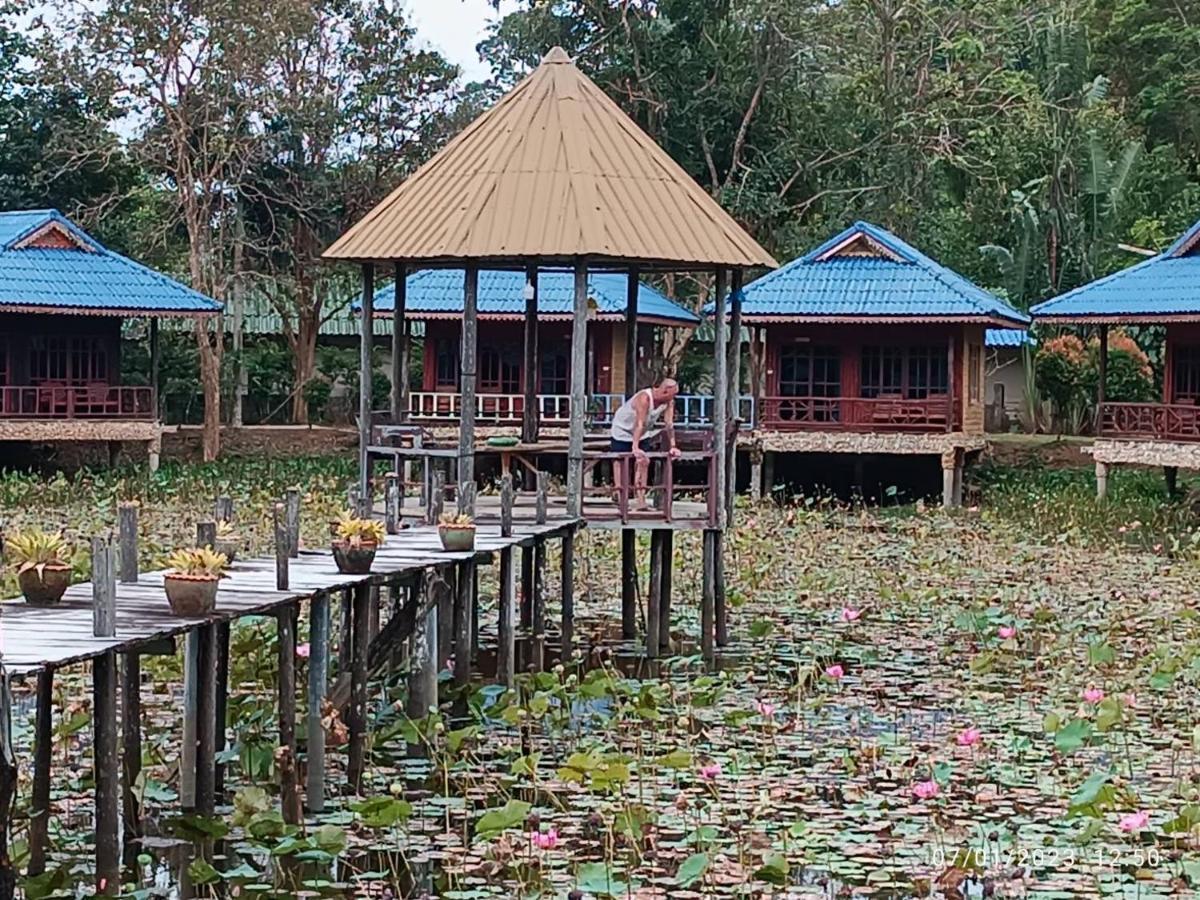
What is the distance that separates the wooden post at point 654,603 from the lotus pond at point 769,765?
378mm

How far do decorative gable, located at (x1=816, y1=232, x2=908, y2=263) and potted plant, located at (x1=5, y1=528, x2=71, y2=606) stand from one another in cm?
2059

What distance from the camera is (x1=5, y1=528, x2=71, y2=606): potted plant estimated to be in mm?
9953

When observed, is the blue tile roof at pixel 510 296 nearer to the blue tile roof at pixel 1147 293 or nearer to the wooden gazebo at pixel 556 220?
the blue tile roof at pixel 1147 293

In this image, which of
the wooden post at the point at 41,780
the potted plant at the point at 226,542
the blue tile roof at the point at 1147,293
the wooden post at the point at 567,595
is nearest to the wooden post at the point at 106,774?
the wooden post at the point at 41,780

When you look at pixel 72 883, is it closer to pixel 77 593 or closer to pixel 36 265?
pixel 77 593

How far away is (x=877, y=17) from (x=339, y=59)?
880 centimetres

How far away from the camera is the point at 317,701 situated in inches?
429

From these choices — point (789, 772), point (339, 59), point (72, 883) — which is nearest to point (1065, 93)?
point (339, 59)

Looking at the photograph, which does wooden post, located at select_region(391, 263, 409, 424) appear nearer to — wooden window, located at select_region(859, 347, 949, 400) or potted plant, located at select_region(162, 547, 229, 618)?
potted plant, located at select_region(162, 547, 229, 618)

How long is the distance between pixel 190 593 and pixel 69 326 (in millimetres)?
21839

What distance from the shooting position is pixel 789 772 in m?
11.4

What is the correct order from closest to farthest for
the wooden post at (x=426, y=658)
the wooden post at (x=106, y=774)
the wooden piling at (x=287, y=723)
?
the wooden post at (x=106, y=774)
the wooden piling at (x=287, y=723)
the wooden post at (x=426, y=658)

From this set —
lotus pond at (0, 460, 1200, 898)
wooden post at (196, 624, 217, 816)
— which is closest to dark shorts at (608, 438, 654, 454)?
lotus pond at (0, 460, 1200, 898)

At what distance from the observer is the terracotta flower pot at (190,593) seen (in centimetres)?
964
